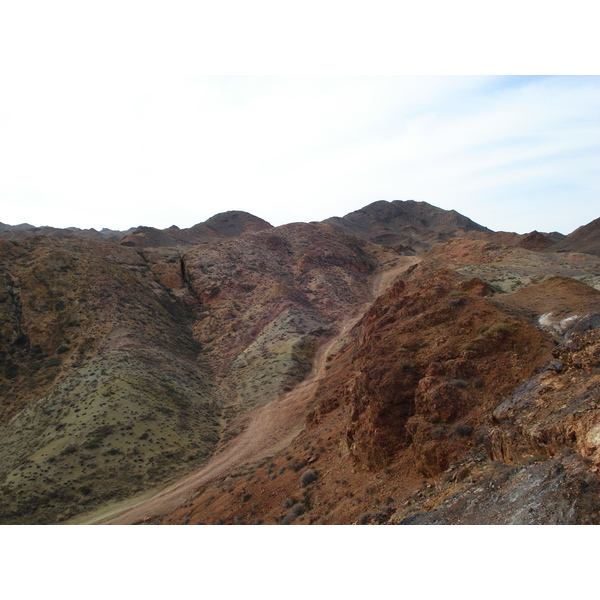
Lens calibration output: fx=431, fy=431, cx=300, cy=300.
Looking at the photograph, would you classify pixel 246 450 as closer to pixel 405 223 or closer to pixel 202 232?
pixel 202 232

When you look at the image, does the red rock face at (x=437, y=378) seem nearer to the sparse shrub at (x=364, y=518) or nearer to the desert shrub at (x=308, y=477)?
the desert shrub at (x=308, y=477)

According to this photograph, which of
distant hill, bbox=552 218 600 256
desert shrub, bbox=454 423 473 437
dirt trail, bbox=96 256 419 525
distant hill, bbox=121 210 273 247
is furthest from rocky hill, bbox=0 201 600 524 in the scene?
distant hill, bbox=552 218 600 256

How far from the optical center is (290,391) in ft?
106

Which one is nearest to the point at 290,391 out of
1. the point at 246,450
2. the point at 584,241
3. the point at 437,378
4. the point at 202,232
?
the point at 246,450

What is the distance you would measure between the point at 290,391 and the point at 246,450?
27.6 ft

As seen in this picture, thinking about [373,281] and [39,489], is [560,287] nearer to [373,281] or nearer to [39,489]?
[39,489]

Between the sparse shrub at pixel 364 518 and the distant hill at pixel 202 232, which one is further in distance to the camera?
the distant hill at pixel 202 232

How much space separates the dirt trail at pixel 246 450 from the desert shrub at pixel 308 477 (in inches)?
322

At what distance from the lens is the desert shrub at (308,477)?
45.9ft

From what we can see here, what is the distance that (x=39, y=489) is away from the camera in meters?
20.4

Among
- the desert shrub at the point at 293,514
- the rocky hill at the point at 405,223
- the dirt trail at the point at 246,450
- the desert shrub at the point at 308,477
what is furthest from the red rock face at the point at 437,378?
the rocky hill at the point at 405,223

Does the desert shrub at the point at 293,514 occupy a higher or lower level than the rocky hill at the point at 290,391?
lower

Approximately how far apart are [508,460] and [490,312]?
A: 711cm

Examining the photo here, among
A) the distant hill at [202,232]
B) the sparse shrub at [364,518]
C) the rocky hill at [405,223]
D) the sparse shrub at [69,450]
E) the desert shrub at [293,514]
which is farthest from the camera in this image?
the rocky hill at [405,223]
